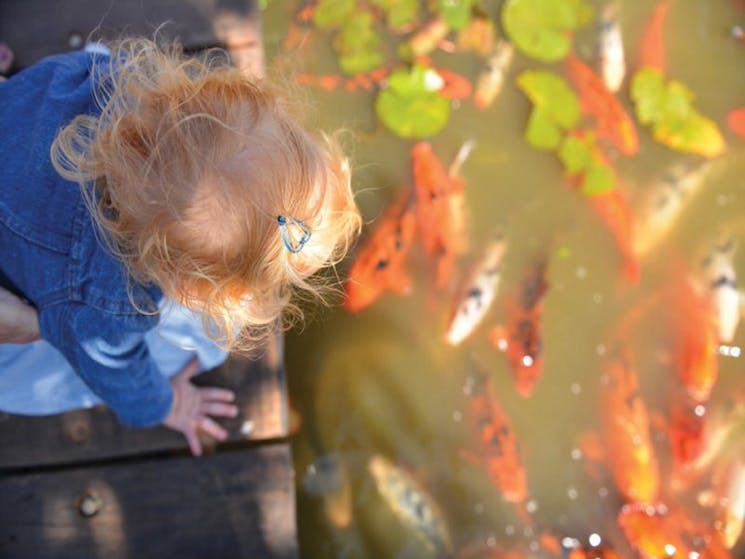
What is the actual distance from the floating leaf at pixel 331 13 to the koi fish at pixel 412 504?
3.90ft

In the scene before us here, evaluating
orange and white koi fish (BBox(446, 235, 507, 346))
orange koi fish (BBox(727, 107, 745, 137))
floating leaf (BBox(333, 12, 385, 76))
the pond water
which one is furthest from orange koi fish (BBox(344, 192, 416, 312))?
orange koi fish (BBox(727, 107, 745, 137))

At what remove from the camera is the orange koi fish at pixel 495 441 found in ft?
5.55

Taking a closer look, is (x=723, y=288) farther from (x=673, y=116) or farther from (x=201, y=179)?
(x=201, y=179)

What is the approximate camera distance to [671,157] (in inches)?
72.2

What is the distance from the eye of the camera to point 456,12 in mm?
1910

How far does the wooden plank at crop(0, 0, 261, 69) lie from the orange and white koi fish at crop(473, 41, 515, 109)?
24.9 inches

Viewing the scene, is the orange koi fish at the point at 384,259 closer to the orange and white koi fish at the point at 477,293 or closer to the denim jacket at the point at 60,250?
the orange and white koi fish at the point at 477,293

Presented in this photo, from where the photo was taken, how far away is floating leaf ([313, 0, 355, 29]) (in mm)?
1897

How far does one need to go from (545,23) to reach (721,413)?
1154mm

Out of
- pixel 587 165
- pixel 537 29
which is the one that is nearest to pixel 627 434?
pixel 587 165

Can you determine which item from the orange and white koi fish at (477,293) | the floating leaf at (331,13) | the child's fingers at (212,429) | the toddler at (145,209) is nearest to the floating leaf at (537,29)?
the floating leaf at (331,13)

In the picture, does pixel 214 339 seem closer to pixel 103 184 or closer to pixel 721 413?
pixel 103 184

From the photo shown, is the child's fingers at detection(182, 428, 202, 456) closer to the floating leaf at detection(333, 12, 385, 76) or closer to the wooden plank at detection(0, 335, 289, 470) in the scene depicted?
the wooden plank at detection(0, 335, 289, 470)

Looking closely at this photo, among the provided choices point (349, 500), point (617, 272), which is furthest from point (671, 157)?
point (349, 500)
